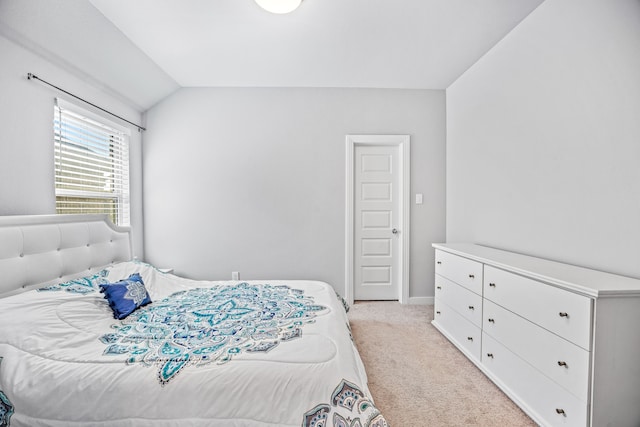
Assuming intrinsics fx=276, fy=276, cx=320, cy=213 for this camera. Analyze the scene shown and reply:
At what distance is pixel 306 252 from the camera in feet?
11.2

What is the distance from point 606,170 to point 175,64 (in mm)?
3573

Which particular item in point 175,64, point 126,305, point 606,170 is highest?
point 175,64

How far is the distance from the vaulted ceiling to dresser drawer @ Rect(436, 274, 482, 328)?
218 centimetres

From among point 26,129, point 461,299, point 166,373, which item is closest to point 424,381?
point 461,299

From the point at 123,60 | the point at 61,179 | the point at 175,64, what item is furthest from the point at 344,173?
the point at 61,179

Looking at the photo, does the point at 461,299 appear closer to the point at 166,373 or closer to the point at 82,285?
the point at 166,373

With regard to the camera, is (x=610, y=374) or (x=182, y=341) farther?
(x=182, y=341)

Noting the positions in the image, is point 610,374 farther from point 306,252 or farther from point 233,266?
point 233,266

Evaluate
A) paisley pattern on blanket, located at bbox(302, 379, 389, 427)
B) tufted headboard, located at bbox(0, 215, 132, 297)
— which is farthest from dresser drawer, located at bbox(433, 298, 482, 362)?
tufted headboard, located at bbox(0, 215, 132, 297)

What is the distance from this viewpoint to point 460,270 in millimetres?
2350

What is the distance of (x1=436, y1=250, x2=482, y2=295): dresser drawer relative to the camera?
212cm

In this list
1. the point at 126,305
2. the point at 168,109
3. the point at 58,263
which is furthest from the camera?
the point at 168,109

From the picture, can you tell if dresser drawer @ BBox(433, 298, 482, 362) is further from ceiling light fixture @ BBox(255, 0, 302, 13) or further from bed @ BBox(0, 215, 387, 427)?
ceiling light fixture @ BBox(255, 0, 302, 13)

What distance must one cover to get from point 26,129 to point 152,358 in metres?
1.89
